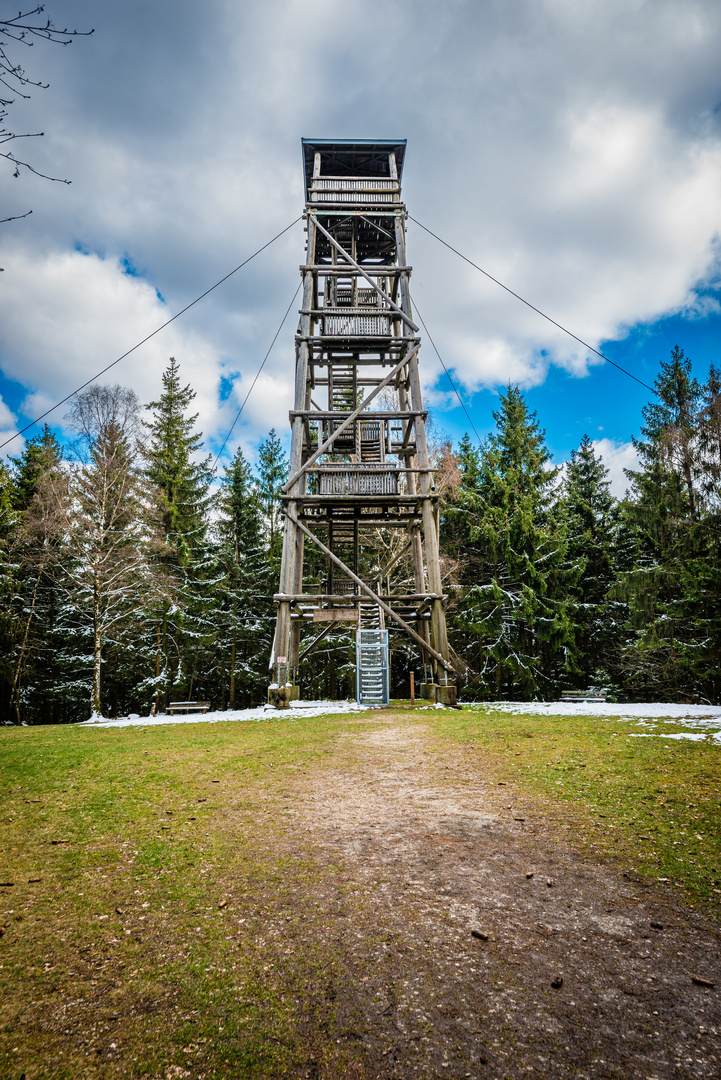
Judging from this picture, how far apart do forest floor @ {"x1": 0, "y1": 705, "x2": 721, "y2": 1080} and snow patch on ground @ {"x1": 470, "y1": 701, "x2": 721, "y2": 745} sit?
2328mm

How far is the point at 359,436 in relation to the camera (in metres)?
16.7

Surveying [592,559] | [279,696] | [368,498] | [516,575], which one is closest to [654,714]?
[368,498]

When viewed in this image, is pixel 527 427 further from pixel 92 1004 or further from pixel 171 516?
pixel 92 1004

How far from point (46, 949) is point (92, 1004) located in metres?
0.59

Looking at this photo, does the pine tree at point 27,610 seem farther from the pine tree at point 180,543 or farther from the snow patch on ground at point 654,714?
the snow patch on ground at point 654,714

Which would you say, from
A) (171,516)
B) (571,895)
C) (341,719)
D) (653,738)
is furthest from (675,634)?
(171,516)

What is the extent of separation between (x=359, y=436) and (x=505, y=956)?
15214mm

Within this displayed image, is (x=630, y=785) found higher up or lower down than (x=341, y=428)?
lower down

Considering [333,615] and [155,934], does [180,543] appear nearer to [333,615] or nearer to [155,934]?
[333,615]

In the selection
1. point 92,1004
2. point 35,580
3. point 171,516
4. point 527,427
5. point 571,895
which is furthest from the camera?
point 527,427

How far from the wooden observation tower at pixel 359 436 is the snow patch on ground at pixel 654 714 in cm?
231

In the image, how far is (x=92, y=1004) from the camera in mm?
2205

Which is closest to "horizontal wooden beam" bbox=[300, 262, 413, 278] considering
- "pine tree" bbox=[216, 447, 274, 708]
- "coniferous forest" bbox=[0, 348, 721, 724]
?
"coniferous forest" bbox=[0, 348, 721, 724]

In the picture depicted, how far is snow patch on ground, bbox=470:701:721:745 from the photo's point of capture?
789 cm
